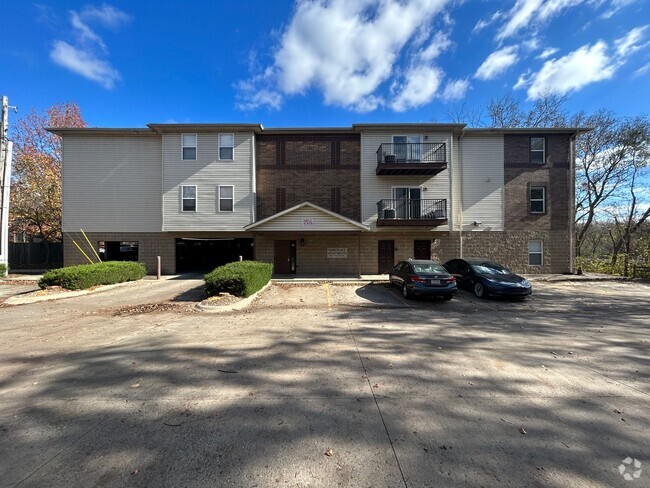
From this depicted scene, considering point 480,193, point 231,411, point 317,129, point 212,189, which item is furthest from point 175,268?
point 480,193

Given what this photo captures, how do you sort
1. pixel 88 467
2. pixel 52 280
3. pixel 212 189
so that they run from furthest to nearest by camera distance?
pixel 212 189 < pixel 52 280 < pixel 88 467

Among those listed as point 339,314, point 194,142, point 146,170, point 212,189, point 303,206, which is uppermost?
point 194,142

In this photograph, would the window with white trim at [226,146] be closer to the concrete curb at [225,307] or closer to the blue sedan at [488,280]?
the concrete curb at [225,307]

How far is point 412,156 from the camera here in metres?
18.2

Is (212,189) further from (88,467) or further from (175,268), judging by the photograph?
(88,467)

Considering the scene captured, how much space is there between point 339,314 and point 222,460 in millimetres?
6428

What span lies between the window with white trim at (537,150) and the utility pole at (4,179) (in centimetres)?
3106

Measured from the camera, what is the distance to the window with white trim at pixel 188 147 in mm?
18047

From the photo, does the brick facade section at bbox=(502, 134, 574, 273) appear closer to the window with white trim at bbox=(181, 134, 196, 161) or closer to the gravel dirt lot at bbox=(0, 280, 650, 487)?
the gravel dirt lot at bbox=(0, 280, 650, 487)

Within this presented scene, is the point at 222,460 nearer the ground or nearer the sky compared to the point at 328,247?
nearer the ground

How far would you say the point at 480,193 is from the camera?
18.7 metres

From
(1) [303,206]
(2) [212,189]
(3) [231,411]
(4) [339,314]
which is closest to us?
(3) [231,411]

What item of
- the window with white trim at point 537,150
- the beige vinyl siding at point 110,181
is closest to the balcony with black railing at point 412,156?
the window with white trim at point 537,150

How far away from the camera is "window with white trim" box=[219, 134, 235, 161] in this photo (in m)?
18.2
